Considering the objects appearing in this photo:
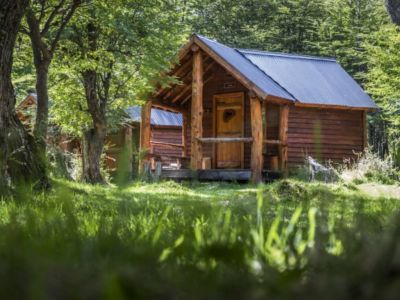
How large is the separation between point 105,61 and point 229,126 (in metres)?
6.78

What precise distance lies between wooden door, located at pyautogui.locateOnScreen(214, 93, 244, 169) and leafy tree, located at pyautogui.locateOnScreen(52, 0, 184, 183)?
342 centimetres

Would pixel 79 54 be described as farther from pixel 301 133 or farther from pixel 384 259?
pixel 384 259

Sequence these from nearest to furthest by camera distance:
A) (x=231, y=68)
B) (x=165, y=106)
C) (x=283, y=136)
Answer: (x=231, y=68) → (x=283, y=136) → (x=165, y=106)

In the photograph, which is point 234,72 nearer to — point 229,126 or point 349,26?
point 229,126

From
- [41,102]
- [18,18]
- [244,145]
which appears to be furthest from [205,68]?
[18,18]

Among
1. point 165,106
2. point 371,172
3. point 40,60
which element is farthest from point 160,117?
point 40,60

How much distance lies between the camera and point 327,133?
22125mm

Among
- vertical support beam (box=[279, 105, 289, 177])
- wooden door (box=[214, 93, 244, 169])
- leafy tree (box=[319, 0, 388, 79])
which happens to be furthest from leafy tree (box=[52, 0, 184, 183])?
leafy tree (box=[319, 0, 388, 79])

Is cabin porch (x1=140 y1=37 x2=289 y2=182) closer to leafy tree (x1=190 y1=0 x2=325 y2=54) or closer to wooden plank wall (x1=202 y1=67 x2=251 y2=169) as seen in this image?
wooden plank wall (x1=202 y1=67 x2=251 y2=169)

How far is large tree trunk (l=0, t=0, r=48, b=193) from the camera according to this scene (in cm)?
627

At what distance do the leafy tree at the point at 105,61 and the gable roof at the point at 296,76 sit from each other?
74.9 inches

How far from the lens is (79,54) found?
52.3ft

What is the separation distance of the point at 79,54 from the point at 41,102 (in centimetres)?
339

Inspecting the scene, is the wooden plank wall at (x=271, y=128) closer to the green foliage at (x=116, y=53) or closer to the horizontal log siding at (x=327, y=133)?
the horizontal log siding at (x=327, y=133)
